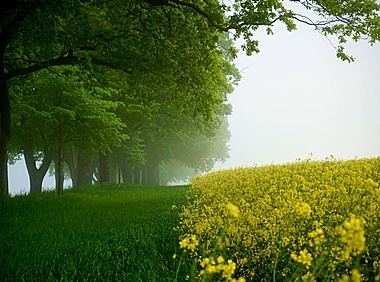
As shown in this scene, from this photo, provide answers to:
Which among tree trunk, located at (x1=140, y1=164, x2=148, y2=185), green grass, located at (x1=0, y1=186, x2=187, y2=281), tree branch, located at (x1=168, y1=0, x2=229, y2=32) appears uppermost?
tree branch, located at (x1=168, y1=0, x2=229, y2=32)

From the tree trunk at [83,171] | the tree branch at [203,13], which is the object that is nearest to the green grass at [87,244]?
the tree branch at [203,13]

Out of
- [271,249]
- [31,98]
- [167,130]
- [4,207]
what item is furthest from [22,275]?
[167,130]

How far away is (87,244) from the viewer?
644cm

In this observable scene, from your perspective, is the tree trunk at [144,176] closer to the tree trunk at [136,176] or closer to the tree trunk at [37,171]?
the tree trunk at [136,176]

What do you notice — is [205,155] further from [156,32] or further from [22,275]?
[22,275]

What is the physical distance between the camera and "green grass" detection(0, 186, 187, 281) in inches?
203

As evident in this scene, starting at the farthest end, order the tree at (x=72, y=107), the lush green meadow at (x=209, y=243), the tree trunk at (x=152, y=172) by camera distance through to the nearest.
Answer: the tree trunk at (x=152, y=172) < the tree at (x=72, y=107) < the lush green meadow at (x=209, y=243)

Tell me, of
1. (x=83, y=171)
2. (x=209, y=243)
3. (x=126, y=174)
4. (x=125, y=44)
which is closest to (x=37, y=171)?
(x=83, y=171)

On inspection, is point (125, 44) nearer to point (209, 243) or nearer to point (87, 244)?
point (87, 244)

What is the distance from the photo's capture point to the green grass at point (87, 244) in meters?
5.15

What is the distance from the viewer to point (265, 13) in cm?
1004

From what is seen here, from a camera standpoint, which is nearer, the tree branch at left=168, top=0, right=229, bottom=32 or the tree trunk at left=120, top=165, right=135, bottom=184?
the tree branch at left=168, top=0, right=229, bottom=32

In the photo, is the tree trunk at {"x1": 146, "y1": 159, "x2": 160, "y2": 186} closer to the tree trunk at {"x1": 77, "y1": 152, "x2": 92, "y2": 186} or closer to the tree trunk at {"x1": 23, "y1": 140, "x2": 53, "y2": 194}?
the tree trunk at {"x1": 23, "y1": 140, "x2": 53, "y2": 194}

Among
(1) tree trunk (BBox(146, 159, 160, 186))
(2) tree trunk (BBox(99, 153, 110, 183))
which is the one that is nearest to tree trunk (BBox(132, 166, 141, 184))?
(1) tree trunk (BBox(146, 159, 160, 186))
